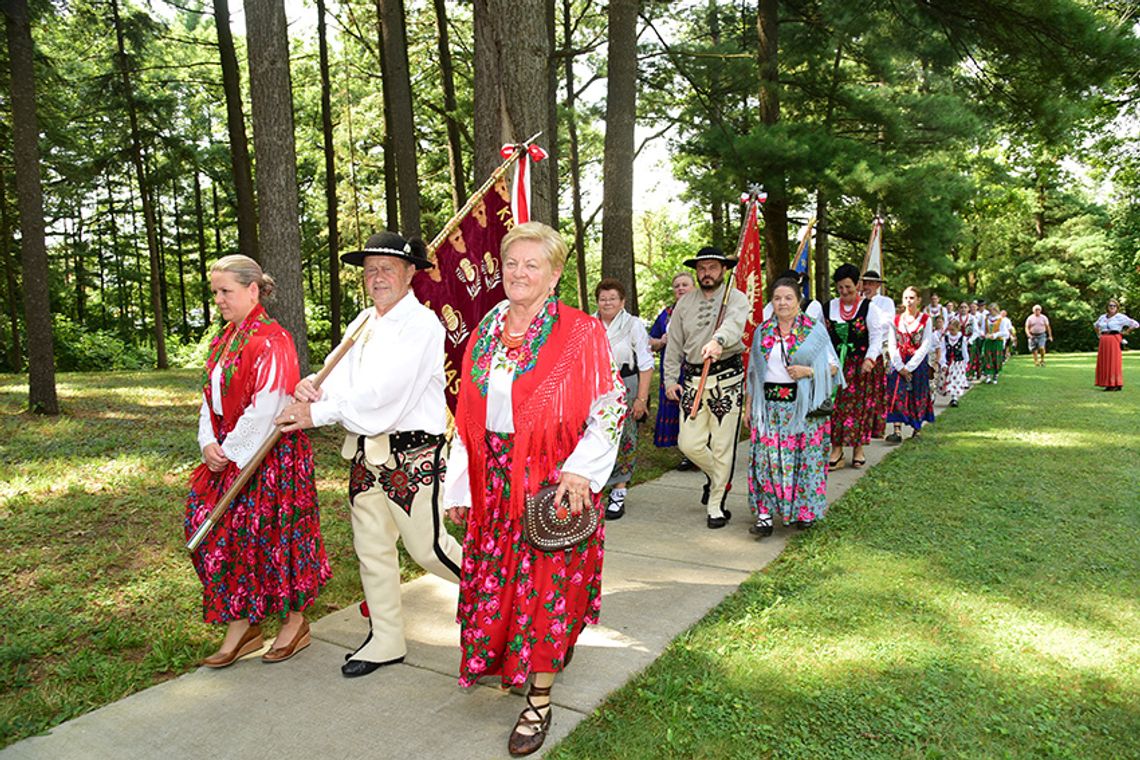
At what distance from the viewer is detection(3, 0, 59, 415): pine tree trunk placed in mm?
10047

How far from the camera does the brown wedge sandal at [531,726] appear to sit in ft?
10.4

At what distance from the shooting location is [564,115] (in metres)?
17.0

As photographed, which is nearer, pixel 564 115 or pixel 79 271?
pixel 564 115

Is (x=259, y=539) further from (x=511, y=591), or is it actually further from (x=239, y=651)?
(x=511, y=591)

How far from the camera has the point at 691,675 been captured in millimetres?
3836

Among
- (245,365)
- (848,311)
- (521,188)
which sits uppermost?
(521,188)

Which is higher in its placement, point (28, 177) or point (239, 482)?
point (28, 177)

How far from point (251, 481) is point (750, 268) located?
4785 mm

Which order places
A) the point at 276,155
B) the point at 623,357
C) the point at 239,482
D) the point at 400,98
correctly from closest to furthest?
1. the point at 239,482
2. the point at 623,357
3. the point at 276,155
4. the point at 400,98

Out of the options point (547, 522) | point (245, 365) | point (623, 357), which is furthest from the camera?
point (623, 357)

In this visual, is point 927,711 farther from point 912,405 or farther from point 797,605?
point 912,405

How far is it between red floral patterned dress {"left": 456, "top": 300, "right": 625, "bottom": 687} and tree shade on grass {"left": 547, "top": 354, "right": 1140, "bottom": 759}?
0.47 meters

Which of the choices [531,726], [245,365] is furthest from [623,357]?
[531,726]

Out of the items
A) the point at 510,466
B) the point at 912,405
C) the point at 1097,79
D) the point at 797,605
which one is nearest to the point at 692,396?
the point at 797,605
